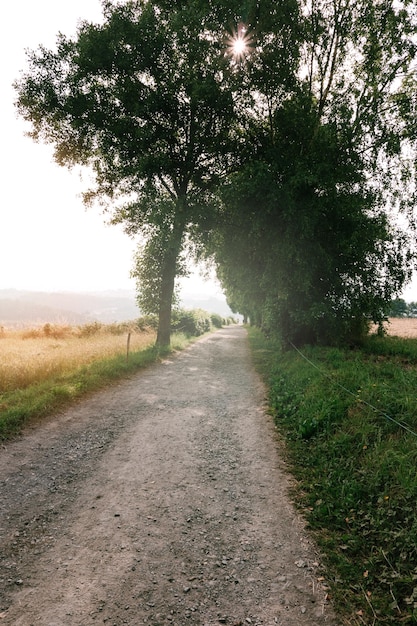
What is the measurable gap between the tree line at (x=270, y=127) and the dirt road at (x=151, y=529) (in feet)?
28.0

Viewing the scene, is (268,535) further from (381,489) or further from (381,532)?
(381,489)

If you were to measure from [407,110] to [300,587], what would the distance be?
55.0 ft

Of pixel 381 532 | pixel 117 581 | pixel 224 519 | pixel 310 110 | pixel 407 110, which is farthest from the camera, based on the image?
pixel 310 110

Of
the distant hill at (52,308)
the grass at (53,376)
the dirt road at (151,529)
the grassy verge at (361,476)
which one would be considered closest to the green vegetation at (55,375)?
the grass at (53,376)

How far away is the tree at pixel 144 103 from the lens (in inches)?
571

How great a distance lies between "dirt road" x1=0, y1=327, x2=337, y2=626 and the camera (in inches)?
120

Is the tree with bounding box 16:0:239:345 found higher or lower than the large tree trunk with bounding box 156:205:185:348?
higher

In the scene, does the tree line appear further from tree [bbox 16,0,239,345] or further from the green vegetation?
the green vegetation

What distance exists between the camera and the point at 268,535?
4098mm

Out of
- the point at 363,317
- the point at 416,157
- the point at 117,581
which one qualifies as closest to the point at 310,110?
the point at 416,157

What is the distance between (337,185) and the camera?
13430mm

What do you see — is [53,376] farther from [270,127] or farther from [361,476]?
[270,127]

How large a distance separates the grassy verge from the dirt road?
12.8 inches

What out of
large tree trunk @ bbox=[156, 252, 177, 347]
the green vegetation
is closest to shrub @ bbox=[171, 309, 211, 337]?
large tree trunk @ bbox=[156, 252, 177, 347]
